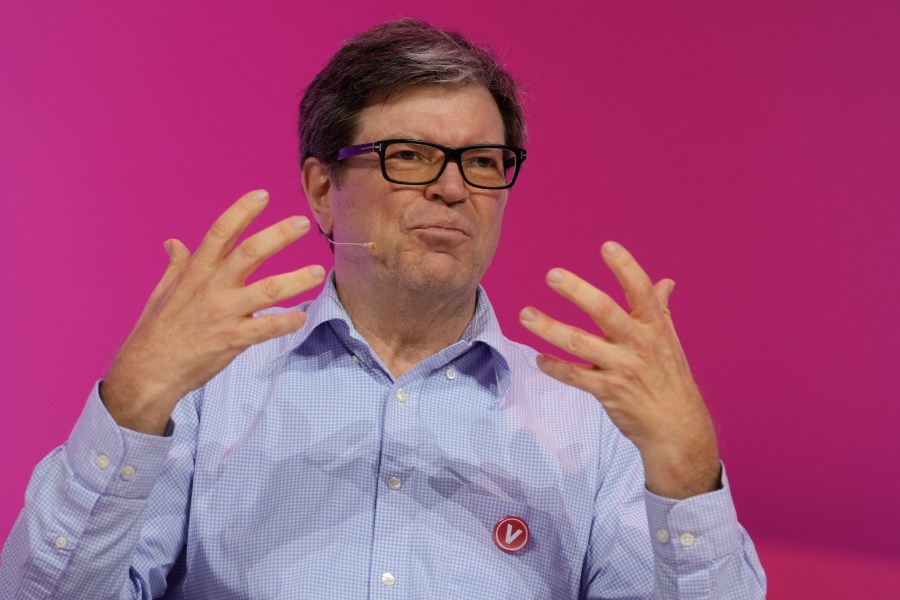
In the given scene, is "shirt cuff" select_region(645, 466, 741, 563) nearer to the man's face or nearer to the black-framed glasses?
the man's face

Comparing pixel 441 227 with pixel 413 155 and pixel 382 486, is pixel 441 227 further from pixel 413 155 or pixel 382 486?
pixel 382 486

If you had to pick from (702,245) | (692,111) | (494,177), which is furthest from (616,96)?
(494,177)

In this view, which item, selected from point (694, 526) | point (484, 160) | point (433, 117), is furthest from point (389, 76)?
point (694, 526)

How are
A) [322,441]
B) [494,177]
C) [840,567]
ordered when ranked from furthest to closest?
[840,567] → [494,177] → [322,441]

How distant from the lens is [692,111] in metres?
2.44

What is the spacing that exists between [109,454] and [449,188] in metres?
0.70

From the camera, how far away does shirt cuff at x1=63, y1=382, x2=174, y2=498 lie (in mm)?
1277

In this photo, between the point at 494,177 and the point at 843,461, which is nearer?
the point at 494,177

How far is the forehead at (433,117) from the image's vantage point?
172cm

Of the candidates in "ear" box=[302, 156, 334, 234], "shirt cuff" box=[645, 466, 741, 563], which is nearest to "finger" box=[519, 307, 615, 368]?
"shirt cuff" box=[645, 466, 741, 563]

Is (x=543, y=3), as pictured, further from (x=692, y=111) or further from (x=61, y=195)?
(x=61, y=195)

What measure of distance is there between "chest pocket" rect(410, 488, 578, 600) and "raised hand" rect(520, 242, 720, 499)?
1.19 ft

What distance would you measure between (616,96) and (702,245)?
0.43 meters

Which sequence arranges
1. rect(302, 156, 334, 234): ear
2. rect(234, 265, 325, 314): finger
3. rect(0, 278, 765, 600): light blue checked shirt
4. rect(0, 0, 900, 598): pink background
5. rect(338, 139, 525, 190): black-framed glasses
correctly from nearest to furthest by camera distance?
rect(234, 265, 325, 314): finger, rect(0, 278, 765, 600): light blue checked shirt, rect(338, 139, 525, 190): black-framed glasses, rect(302, 156, 334, 234): ear, rect(0, 0, 900, 598): pink background
